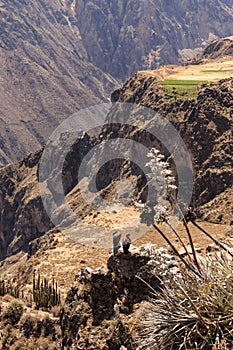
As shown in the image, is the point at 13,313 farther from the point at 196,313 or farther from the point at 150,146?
the point at 150,146

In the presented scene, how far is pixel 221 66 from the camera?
73.6 metres

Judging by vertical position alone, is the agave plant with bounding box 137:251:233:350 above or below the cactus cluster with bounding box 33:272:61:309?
above

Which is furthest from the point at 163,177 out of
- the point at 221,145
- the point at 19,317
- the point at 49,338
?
the point at 221,145

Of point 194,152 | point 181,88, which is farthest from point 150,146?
point 181,88

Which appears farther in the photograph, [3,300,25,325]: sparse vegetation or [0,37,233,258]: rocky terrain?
[0,37,233,258]: rocky terrain

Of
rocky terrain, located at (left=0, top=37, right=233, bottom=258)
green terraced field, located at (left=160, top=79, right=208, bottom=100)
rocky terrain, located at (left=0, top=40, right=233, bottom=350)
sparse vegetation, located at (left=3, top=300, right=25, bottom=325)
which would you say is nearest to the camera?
rocky terrain, located at (left=0, top=40, right=233, bottom=350)

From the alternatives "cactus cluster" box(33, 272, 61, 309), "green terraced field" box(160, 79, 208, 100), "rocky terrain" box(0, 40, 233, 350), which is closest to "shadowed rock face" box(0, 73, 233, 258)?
"rocky terrain" box(0, 40, 233, 350)

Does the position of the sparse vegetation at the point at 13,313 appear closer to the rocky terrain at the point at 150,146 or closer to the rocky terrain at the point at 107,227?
the rocky terrain at the point at 107,227

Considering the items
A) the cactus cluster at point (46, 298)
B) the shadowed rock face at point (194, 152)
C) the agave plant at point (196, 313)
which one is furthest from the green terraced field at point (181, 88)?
the agave plant at point (196, 313)

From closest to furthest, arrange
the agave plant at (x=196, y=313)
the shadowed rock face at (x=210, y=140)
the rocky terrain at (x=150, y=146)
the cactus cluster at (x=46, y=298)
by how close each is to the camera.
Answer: the agave plant at (x=196, y=313) < the cactus cluster at (x=46, y=298) < the shadowed rock face at (x=210, y=140) < the rocky terrain at (x=150, y=146)

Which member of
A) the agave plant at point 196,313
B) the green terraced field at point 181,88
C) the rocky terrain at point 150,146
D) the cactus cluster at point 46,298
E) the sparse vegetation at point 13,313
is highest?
the green terraced field at point 181,88

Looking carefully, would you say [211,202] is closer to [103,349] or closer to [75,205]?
[75,205]

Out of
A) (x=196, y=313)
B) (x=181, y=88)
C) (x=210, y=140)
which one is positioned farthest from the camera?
(x=181, y=88)

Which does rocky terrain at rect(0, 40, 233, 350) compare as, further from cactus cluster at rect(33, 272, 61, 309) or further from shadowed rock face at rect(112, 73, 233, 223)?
cactus cluster at rect(33, 272, 61, 309)
